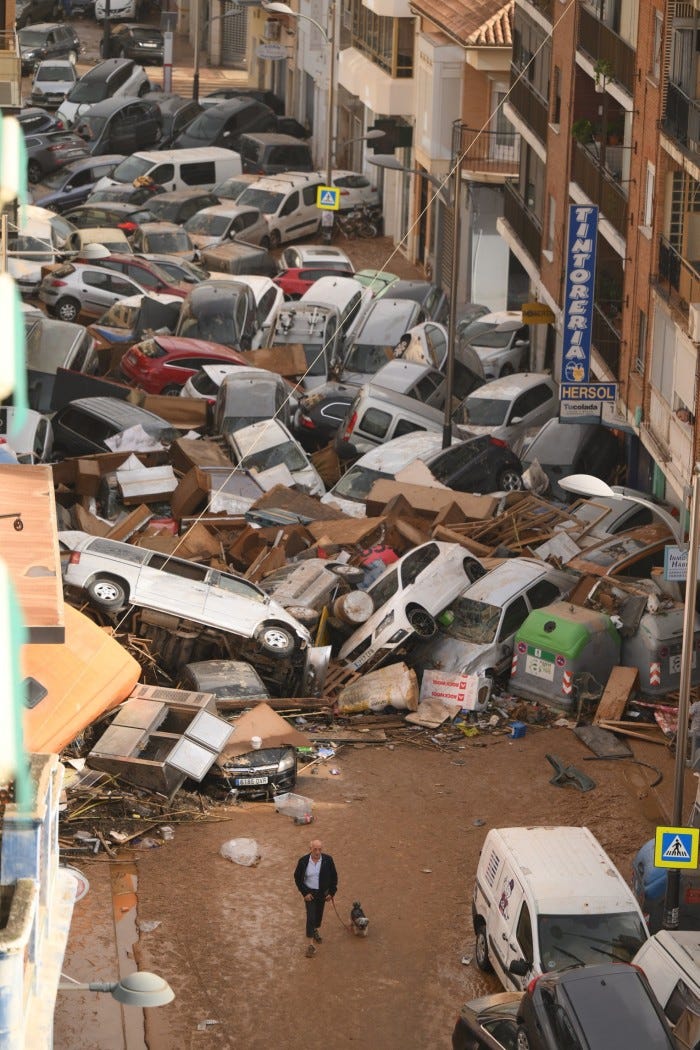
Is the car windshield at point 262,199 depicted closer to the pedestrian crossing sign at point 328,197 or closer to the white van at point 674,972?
the pedestrian crossing sign at point 328,197

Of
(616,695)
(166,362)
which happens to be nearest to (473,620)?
(616,695)

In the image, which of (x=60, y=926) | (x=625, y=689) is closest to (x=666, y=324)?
(x=625, y=689)

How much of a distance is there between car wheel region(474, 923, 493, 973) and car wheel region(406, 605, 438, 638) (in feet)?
22.0

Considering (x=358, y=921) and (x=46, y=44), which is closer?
(x=358, y=921)

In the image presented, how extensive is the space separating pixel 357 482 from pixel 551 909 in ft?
47.5

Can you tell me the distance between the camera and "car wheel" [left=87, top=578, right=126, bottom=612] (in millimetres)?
22781

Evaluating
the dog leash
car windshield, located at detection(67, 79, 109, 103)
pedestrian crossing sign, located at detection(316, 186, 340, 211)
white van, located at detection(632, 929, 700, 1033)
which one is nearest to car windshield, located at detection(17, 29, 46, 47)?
car windshield, located at detection(67, 79, 109, 103)

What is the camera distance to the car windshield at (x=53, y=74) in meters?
66.9

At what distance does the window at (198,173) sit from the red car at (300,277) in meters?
10.4

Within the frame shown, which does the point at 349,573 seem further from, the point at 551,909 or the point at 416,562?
the point at 551,909

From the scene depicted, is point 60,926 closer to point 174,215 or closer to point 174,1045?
point 174,1045

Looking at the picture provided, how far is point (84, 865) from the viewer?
18.7 metres

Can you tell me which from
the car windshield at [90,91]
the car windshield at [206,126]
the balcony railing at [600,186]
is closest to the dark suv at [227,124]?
the car windshield at [206,126]

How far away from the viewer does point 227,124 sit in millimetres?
60562
